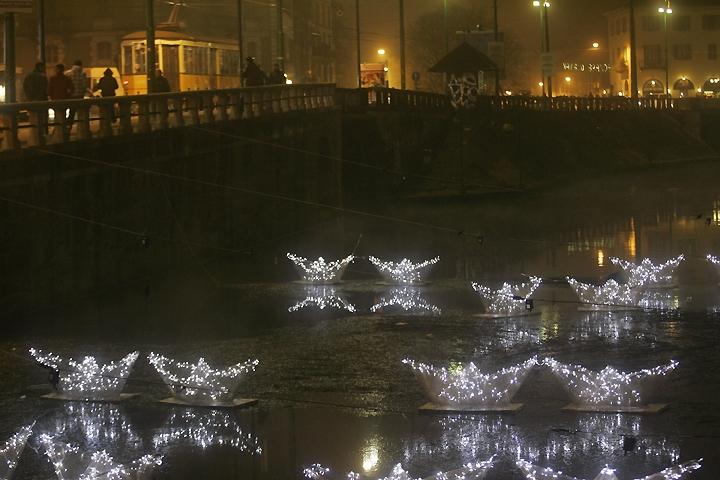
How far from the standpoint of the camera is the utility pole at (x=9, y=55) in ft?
75.9

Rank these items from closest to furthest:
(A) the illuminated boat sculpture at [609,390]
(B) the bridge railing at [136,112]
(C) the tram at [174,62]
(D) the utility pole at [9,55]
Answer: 1. (A) the illuminated boat sculpture at [609,390]
2. (D) the utility pole at [9,55]
3. (B) the bridge railing at [136,112]
4. (C) the tram at [174,62]

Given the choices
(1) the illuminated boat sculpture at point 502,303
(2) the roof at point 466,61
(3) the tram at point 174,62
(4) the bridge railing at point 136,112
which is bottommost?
(1) the illuminated boat sculpture at point 502,303

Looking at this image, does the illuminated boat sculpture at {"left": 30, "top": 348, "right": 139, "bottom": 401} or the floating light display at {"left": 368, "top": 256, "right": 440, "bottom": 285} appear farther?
the floating light display at {"left": 368, "top": 256, "right": 440, "bottom": 285}

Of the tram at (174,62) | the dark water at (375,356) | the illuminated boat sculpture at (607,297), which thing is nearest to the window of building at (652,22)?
the tram at (174,62)

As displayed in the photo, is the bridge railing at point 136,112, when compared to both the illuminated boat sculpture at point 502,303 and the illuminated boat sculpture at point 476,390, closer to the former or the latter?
the illuminated boat sculpture at point 502,303

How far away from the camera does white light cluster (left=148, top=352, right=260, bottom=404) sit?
17.1 meters

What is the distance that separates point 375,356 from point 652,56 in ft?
367

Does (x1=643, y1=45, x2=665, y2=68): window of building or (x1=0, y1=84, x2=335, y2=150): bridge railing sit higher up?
(x1=643, y1=45, x2=665, y2=68): window of building

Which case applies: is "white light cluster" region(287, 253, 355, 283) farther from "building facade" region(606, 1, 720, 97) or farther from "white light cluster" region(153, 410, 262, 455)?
"building facade" region(606, 1, 720, 97)

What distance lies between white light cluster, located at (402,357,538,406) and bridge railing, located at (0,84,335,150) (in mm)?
12266

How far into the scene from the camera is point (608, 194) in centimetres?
5706

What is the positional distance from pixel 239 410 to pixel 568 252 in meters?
19.3

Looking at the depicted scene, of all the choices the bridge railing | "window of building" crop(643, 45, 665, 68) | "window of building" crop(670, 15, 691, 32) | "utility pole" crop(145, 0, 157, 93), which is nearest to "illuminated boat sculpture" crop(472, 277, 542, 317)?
the bridge railing

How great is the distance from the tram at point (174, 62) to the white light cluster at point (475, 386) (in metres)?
43.6
